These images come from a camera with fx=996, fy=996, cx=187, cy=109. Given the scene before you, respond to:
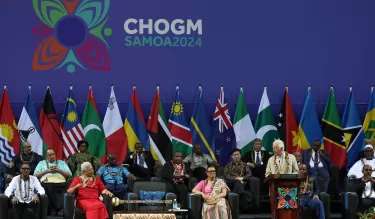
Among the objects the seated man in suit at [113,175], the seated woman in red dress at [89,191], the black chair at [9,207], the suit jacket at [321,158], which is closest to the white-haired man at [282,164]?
the suit jacket at [321,158]

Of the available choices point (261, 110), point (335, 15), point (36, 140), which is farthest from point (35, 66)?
point (335, 15)

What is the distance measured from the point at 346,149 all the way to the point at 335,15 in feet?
8.22

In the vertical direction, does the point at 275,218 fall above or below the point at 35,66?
below

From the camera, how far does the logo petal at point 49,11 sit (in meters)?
17.4

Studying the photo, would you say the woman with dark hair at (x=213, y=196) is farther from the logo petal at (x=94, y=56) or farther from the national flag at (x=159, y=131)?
the logo petal at (x=94, y=56)

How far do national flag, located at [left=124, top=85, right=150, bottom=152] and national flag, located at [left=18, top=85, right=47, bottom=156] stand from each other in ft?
4.74

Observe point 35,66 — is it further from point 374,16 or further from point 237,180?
point 374,16

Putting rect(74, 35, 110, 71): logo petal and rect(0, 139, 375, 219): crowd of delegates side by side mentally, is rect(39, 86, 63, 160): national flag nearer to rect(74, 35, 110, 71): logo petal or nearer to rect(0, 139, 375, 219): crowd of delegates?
rect(0, 139, 375, 219): crowd of delegates

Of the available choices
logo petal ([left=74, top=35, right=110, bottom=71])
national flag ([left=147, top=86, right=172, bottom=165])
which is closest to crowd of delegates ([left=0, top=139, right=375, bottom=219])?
national flag ([left=147, top=86, right=172, bottom=165])

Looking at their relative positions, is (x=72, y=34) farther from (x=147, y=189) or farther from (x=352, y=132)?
(x=352, y=132)

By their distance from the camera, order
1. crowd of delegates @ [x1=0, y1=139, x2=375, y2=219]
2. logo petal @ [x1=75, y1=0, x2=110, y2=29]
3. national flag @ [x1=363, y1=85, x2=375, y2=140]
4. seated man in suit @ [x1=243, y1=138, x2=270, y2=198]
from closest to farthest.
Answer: crowd of delegates @ [x1=0, y1=139, x2=375, y2=219]
seated man in suit @ [x1=243, y1=138, x2=270, y2=198]
national flag @ [x1=363, y1=85, x2=375, y2=140]
logo petal @ [x1=75, y1=0, x2=110, y2=29]

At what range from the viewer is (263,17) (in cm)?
1761

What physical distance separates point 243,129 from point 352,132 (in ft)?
6.03

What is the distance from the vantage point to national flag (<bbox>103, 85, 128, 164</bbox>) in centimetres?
1672
